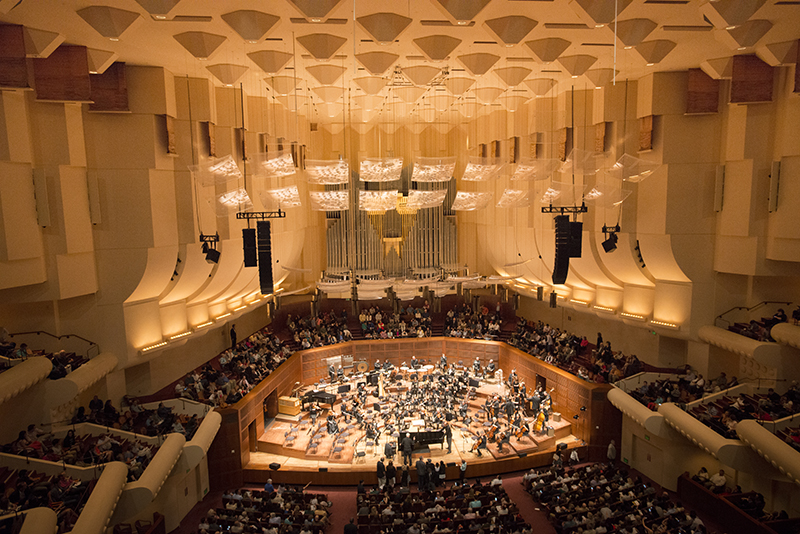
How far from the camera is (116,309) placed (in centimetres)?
1063

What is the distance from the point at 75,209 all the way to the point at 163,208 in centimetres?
171

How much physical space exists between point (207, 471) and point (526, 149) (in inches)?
474

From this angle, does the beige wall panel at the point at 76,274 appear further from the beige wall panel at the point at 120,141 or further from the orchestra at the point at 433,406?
the orchestra at the point at 433,406

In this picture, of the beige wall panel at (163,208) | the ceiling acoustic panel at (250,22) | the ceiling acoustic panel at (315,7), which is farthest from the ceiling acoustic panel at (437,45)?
the beige wall panel at (163,208)

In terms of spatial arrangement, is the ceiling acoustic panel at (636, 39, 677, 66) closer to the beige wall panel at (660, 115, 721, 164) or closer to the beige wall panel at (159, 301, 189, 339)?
the beige wall panel at (660, 115, 721, 164)

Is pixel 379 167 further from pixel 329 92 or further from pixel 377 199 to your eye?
pixel 329 92

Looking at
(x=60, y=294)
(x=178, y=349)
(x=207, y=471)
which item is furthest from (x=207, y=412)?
(x=60, y=294)

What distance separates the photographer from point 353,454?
12789mm

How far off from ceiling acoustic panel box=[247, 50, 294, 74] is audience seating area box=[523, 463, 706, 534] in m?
9.73

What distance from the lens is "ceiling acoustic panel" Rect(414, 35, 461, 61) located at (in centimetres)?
806

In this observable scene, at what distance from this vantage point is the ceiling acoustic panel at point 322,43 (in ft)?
26.1

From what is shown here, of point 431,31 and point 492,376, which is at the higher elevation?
point 431,31

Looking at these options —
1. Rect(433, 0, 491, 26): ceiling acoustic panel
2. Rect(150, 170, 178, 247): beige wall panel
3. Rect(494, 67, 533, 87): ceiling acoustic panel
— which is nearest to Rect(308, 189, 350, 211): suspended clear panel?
Rect(150, 170, 178, 247): beige wall panel

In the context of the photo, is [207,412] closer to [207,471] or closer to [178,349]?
[207,471]
